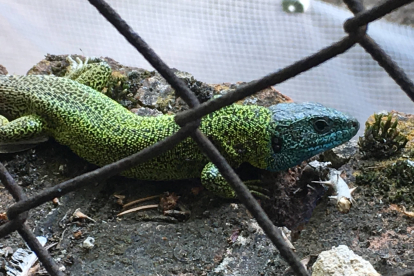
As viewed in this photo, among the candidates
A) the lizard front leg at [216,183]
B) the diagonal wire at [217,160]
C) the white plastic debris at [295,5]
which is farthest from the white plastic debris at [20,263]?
the white plastic debris at [295,5]

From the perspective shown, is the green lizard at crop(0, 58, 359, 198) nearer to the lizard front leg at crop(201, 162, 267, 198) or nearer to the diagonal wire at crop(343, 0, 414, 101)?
the lizard front leg at crop(201, 162, 267, 198)

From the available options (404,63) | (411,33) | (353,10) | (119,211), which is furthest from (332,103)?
(353,10)

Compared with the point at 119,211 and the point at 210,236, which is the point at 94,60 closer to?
the point at 119,211

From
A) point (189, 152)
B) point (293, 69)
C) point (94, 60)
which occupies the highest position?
point (293, 69)

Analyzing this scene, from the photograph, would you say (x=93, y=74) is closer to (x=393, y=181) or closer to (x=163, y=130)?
(x=163, y=130)

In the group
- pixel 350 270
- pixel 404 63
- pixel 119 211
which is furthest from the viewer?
pixel 404 63

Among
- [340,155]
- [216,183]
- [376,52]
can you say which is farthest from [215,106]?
[340,155]

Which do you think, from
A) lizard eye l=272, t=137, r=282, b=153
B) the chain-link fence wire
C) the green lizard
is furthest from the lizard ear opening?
the chain-link fence wire
